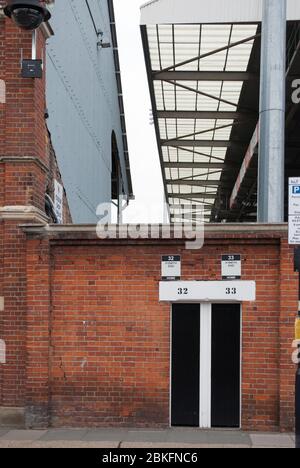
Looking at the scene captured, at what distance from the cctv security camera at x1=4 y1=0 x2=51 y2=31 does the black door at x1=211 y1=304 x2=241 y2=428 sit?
208 inches

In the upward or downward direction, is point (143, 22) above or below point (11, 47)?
above

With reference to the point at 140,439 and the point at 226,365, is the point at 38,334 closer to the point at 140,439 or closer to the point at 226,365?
the point at 140,439

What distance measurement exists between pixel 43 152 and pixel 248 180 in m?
18.3

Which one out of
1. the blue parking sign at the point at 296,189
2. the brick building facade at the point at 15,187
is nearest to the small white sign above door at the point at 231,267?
the blue parking sign at the point at 296,189

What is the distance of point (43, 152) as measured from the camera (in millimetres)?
10922

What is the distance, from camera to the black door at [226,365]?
9930 millimetres

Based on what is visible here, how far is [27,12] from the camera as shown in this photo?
950cm

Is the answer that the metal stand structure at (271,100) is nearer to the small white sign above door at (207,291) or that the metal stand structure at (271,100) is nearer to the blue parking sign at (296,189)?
the small white sign above door at (207,291)

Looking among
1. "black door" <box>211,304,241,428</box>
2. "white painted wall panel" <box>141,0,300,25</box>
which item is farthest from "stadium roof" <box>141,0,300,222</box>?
"black door" <box>211,304,241,428</box>

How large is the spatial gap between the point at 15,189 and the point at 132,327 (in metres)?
2.96

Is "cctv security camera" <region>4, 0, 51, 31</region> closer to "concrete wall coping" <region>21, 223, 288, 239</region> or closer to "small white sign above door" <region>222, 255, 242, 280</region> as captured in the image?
"concrete wall coping" <region>21, 223, 288, 239</region>

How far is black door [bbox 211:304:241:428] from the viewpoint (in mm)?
9930

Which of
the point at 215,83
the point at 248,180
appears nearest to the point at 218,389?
the point at 215,83

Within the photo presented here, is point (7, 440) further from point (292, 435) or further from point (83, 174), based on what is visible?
point (83, 174)
